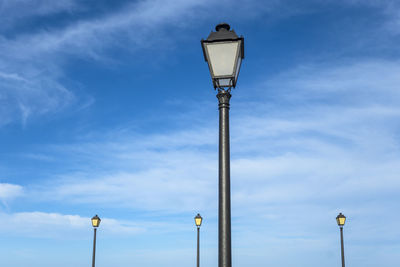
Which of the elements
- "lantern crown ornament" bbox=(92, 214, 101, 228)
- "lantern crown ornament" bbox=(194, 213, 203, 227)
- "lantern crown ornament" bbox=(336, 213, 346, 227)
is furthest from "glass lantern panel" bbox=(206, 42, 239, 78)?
"lantern crown ornament" bbox=(92, 214, 101, 228)

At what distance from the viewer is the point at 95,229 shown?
91.3ft

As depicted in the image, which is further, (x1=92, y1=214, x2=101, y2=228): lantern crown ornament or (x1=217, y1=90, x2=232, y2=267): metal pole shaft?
(x1=92, y1=214, x2=101, y2=228): lantern crown ornament

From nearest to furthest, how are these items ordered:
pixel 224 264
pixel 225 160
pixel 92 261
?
pixel 224 264 < pixel 225 160 < pixel 92 261

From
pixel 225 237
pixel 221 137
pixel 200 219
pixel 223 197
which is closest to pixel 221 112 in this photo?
pixel 221 137

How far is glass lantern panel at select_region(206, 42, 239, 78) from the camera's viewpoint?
19.9ft

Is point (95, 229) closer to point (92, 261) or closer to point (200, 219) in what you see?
point (92, 261)

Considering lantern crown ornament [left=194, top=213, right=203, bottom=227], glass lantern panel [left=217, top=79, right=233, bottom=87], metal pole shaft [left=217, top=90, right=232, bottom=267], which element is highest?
glass lantern panel [left=217, top=79, right=233, bottom=87]

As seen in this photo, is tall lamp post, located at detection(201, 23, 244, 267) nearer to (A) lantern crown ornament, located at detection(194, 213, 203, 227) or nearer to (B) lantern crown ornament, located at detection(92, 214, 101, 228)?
(A) lantern crown ornament, located at detection(194, 213, 203, 227)

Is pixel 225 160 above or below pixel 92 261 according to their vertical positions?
above

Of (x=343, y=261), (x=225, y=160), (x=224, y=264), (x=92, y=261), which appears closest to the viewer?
(x=224, y=264)

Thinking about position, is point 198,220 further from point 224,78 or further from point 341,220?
point 224,78

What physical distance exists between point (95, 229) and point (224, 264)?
2397 centimetres

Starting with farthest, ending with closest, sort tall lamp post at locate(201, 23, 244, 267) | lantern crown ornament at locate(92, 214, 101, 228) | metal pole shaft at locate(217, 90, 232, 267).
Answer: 1. lantern crown ornament at locate(92, 214, 101, 228)
2. tall lamp post at locate(201, 23, 244, 267)
3. metal pole shaft at locate(217, 90, 232, 267)

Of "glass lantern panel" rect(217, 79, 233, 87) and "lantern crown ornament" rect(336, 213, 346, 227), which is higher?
"glass lantern panel" rect(217, 79, 233, 87)
